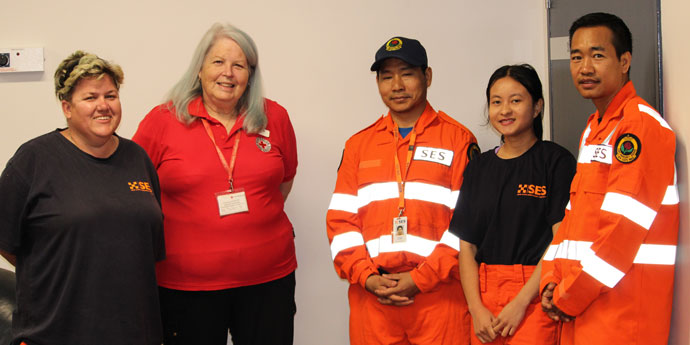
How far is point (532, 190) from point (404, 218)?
1.68 ft

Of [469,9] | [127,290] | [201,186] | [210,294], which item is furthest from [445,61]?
[127,290]

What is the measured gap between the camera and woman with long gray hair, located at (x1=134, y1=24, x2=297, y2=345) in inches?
90.7

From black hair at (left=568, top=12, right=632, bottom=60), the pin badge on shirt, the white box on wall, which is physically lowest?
the pin badge on shirt

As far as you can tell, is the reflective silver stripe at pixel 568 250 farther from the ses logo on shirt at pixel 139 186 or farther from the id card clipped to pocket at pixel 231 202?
the ses logo on shirt at pixel 139 186

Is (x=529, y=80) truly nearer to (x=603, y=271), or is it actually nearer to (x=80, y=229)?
(x=603, y=271)

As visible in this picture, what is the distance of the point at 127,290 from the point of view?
73.8 inches

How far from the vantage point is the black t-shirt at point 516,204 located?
6.74 feet

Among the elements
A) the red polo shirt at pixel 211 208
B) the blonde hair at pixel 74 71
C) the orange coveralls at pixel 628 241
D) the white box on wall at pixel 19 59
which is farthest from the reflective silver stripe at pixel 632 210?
the white box on wall at pixel 19 59

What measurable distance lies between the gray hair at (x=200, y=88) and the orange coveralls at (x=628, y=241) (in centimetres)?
141

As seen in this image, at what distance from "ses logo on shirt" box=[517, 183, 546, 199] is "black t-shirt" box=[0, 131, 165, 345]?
1.38 meters

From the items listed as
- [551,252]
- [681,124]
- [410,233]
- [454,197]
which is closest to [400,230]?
[410,233]

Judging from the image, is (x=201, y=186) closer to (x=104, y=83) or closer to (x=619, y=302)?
(x=104, y=83)

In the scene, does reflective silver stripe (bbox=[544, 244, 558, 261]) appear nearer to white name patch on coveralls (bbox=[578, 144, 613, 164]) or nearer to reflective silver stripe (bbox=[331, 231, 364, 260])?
white name patch on coveralls (bbox=[578, 144, 613, 164])

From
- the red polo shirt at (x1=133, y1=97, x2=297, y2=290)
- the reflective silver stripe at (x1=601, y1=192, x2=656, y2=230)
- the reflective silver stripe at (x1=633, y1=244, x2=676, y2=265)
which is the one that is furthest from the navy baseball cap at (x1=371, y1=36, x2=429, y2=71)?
the reflective silver stripe at (x1=633, y1=244, x2=676, y2=265)
